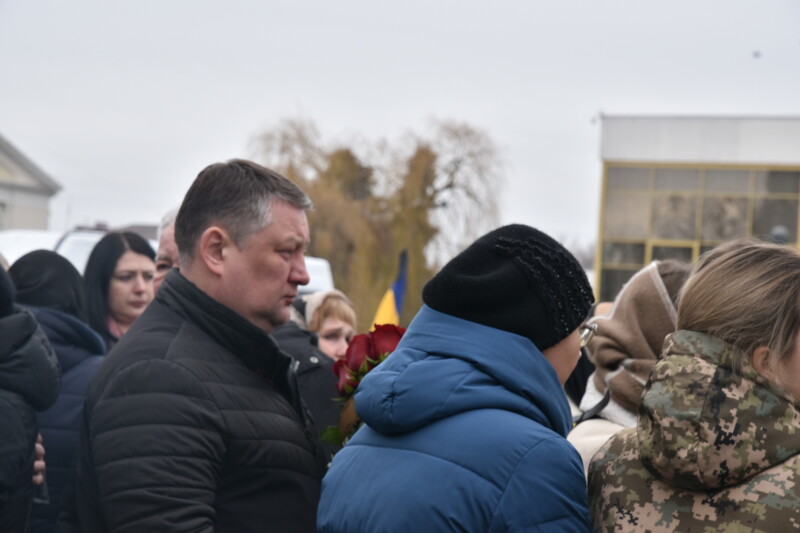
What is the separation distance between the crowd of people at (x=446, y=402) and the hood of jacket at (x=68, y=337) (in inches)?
22.3

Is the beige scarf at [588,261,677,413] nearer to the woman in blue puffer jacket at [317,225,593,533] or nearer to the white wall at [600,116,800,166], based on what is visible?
the woman in blue puffer jacket at [317,225,593,533]

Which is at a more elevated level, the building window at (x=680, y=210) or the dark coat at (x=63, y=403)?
the dark coat at (x=63, y=403)

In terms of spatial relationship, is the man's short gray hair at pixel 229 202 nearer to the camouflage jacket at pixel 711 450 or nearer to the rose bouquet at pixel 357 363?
the rose bouquet at pixel 357 363

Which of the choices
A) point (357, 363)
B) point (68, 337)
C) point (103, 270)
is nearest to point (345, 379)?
point (357, 363)

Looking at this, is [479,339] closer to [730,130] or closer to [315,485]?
[315,485]

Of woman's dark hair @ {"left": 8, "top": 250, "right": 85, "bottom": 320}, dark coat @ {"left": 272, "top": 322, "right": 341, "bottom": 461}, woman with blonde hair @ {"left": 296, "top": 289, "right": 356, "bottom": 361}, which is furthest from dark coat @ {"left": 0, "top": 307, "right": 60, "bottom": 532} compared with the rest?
woman with blonde hair @ {"left": 296, "top": 289, "right": 356, "bottom": 361}

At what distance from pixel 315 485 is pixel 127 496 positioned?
566 millimetres

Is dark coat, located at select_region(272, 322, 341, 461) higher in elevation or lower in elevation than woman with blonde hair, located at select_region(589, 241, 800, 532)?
lower

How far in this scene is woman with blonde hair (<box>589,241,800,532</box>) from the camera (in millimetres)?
1895

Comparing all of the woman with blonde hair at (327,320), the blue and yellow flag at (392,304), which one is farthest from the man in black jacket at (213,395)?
the woman with blonde hair at (327,320)

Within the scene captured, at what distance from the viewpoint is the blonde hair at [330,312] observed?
5.79 m

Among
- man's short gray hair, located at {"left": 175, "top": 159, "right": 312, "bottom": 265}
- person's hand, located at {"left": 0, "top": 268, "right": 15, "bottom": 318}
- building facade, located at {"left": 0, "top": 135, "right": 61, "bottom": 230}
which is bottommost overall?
building facade, located at {"left": 0, "top": 135, "right": 61, "bottom": 230}

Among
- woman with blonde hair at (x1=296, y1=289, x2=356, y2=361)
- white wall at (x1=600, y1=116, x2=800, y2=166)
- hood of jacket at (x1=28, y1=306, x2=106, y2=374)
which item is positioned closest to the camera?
hood of jacket at (x1=28, y1=306, x2=106, y2=374)

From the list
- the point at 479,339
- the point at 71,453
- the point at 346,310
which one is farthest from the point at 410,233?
the point at 479,339
